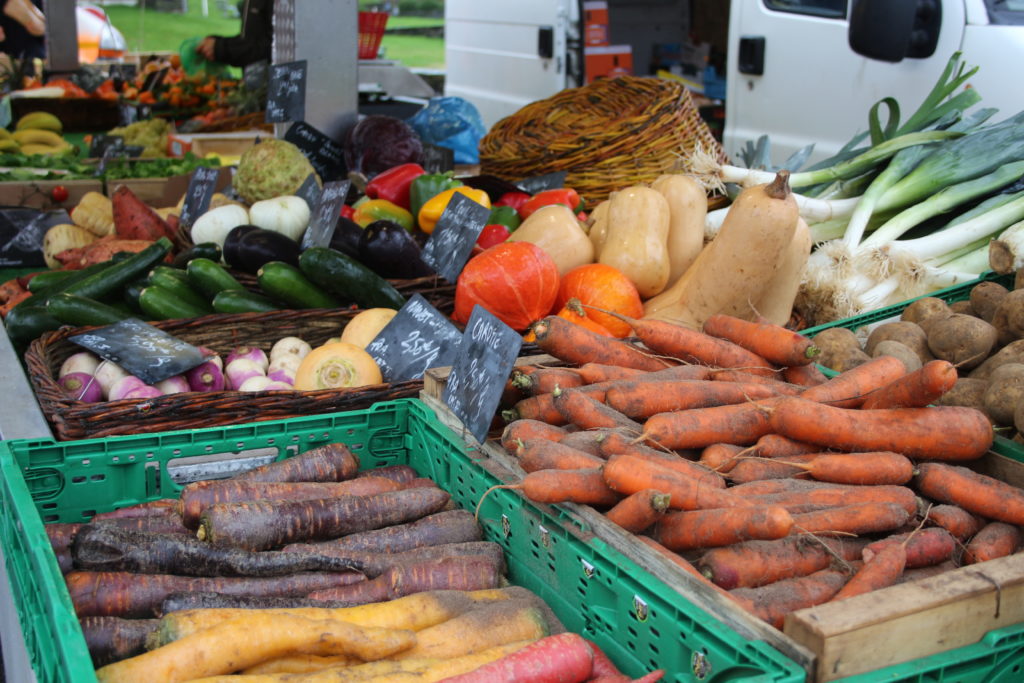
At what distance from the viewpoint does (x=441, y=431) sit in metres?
2.34

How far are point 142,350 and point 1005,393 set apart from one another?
2430 mm

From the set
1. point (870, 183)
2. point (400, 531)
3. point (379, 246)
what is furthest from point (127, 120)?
point (400, 531)

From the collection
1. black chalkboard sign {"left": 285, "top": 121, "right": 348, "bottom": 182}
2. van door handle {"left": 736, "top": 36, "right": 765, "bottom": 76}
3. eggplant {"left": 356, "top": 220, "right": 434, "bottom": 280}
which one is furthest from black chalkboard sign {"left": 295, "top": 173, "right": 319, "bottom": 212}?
van door handle {"left": 736, "top": 36, "right": 765, "bottom": 76}

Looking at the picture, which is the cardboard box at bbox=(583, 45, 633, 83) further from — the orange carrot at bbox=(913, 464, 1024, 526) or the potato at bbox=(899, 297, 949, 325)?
the orange carrot at bbox=(913, 464, 1024, 526)

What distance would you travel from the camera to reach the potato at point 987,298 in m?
2.79

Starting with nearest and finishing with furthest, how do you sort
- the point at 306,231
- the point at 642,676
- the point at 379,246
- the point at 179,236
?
the point at 642,676
the point at 379,246
the point at 306,231
the point at 179,236

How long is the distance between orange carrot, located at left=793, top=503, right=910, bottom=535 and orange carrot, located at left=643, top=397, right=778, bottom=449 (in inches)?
13.3

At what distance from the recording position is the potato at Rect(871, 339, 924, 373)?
102 inches

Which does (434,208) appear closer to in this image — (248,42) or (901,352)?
(901,352)

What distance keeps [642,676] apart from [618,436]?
0.53 metres

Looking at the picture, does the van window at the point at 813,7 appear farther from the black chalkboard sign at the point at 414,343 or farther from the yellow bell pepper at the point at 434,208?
the black chalkboard sign at the point at 414,343

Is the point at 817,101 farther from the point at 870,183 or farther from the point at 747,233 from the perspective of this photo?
the point at 747,233

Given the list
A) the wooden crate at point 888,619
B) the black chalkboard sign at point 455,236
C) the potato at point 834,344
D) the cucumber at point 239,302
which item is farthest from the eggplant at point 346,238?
the wooden crate at point 888,619

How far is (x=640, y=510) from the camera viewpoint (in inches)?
66.2
